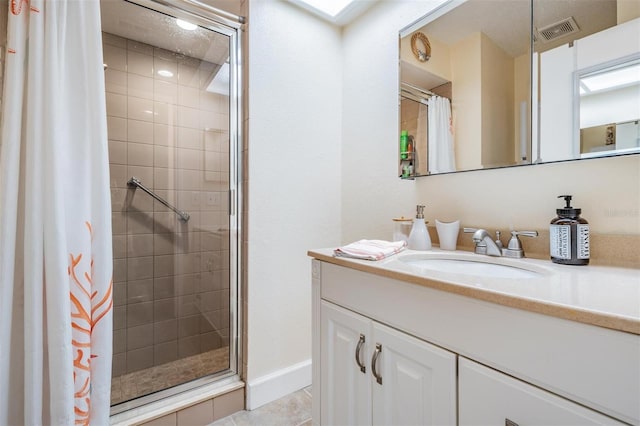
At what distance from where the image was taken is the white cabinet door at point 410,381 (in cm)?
68

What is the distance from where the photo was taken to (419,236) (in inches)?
47.4

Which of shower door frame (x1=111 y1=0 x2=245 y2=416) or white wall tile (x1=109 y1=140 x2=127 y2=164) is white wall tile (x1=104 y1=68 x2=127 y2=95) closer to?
white wall tile (x1=109 y1=140 x2=127 y2=164)

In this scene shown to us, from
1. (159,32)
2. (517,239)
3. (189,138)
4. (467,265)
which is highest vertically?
(159,32)

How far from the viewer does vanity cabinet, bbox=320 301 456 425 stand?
70 centimetres

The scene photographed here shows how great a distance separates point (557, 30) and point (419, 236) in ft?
2.75

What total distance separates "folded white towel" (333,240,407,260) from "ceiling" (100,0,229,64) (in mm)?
1286

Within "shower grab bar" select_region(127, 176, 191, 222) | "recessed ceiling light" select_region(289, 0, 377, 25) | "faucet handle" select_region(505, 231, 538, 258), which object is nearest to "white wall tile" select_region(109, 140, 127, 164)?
"shower grab bar" select_region(127, 176, 191, 222)

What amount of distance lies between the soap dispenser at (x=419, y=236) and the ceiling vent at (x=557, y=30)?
28.2 inches

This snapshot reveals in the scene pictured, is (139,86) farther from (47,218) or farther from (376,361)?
(376,361)

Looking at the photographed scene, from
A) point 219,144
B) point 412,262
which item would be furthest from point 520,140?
point 219,144

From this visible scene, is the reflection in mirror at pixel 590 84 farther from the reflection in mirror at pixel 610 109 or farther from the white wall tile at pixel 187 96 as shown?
the white wall tile at pixel 187 96

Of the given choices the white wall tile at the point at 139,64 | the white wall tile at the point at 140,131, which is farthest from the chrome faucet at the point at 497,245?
the white wall tile at the point at 139,64

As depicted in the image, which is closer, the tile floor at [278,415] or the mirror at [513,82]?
the mirror at [513,82]

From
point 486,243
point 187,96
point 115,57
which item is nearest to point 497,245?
point 486,243
